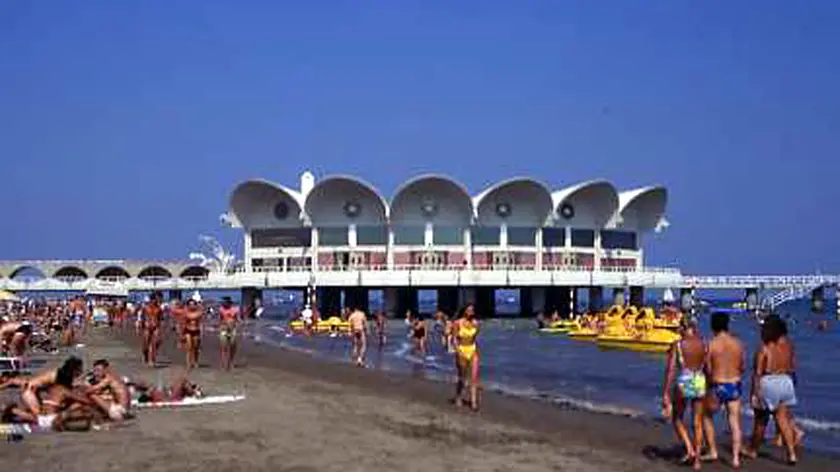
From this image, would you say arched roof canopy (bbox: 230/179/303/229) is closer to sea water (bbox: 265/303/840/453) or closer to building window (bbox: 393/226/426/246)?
building window (bbox: 393/226/426/246)

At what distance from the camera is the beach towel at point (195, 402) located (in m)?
13.9

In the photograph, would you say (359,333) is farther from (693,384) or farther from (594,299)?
(594,299)

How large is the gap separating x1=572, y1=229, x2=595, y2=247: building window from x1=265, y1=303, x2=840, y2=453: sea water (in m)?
22.9

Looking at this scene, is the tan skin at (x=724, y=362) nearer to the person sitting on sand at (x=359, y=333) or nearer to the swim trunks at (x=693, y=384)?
the swim trunks at (x=693, y=384)

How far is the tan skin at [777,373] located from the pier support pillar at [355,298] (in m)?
57.3

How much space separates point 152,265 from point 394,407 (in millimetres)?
83287

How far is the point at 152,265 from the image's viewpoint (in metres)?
95.2

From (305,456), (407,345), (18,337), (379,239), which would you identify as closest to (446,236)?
Answer: (379,239)

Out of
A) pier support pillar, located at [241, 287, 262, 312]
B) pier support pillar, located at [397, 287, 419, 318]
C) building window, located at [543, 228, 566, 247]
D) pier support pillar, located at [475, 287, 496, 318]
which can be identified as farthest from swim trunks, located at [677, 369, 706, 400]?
building window, located at [543, 228, 566, 247]

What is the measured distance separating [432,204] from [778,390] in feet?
196

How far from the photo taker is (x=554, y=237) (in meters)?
71.9

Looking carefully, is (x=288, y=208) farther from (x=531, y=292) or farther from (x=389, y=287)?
(x=531, y=292)

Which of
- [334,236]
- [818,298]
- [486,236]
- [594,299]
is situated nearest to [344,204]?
[334,236]

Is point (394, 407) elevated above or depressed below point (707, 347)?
below
